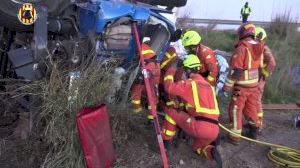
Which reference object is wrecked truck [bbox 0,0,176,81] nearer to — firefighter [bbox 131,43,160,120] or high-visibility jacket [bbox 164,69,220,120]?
firefighter [bbox 131,43,160,120]

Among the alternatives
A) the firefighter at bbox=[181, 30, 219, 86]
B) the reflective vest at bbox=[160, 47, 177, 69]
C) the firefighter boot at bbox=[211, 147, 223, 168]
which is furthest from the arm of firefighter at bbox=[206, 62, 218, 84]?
the firefighter boot at bbox=[211, 147, 223, 168]

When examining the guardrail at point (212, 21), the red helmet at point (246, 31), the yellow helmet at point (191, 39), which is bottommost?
the yellow helmet at point (191, 39)

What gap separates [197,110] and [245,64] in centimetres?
140

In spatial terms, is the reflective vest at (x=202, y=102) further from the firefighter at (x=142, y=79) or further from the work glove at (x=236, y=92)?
the work glove at (x=236, y=92)

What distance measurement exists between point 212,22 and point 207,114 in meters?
8.72

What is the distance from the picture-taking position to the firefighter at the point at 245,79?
706 centimetres

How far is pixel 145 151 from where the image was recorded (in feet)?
20.7

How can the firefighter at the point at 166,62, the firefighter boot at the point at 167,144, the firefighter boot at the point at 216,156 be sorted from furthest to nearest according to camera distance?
the firefighter at the point at 166,62 < the firefighter boot at the point at 167,144 < the firefighter boot at the point at 216,156

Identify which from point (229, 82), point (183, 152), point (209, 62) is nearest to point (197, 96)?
point (183, 152)

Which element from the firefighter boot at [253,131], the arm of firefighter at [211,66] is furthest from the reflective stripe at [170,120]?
the firefighter boot at [253,131]

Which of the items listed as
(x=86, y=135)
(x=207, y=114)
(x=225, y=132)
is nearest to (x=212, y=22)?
(x=225, y=132)

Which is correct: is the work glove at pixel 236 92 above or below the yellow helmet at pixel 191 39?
below

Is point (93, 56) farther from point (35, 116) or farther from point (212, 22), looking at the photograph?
point (212, 22)

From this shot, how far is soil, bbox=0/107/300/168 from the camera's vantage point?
18.3ft
